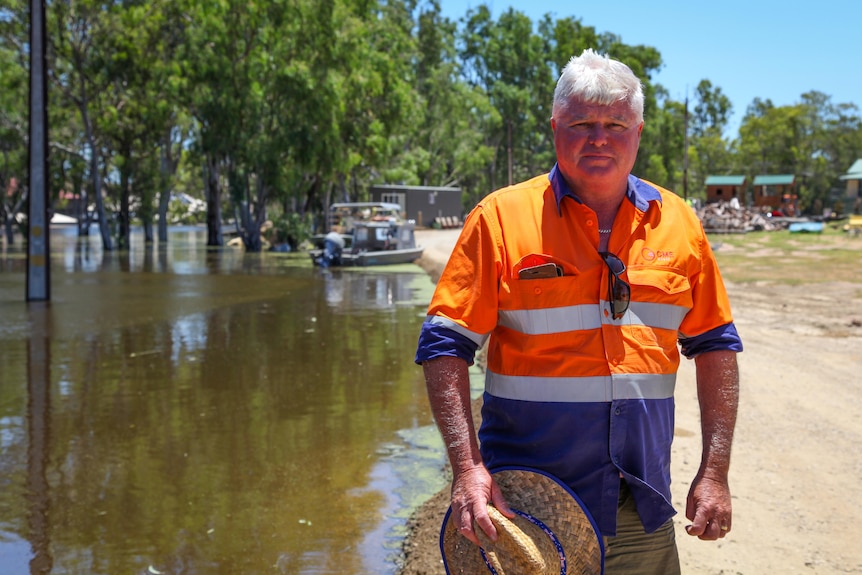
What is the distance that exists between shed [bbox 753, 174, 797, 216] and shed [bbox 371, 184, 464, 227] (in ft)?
90.1

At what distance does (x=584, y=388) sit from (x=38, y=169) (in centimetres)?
1785

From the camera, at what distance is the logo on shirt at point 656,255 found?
2914 millimetres

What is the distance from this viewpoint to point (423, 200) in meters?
66.6

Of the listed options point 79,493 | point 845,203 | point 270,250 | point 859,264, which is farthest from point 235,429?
point 845,203

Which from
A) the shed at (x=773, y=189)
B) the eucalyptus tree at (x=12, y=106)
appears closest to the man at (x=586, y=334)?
the eucalyptus tree at (x=12, y=106)

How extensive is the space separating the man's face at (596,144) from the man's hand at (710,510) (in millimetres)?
907

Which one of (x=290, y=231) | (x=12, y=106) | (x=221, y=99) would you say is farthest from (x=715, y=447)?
(x=12, y=106)

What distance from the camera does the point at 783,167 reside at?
3558 inches

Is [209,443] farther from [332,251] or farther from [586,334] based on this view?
[332,251]

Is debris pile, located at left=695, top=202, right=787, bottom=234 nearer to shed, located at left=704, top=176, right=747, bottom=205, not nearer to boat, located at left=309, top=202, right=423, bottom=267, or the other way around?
boat, located at left=309, top=202, right=423, bottom=267

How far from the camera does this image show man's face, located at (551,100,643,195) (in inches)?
114

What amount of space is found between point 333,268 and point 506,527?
28.8 meters

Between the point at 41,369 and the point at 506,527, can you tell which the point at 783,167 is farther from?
the point at 506,527

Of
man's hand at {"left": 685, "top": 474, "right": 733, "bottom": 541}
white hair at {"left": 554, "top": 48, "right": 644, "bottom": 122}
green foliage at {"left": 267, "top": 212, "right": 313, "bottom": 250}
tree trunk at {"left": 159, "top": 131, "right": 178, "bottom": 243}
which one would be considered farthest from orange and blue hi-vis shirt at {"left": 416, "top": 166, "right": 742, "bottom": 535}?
tree trunk at {"left": 159, "top": 131, "right": 178, "bottom": 243}
